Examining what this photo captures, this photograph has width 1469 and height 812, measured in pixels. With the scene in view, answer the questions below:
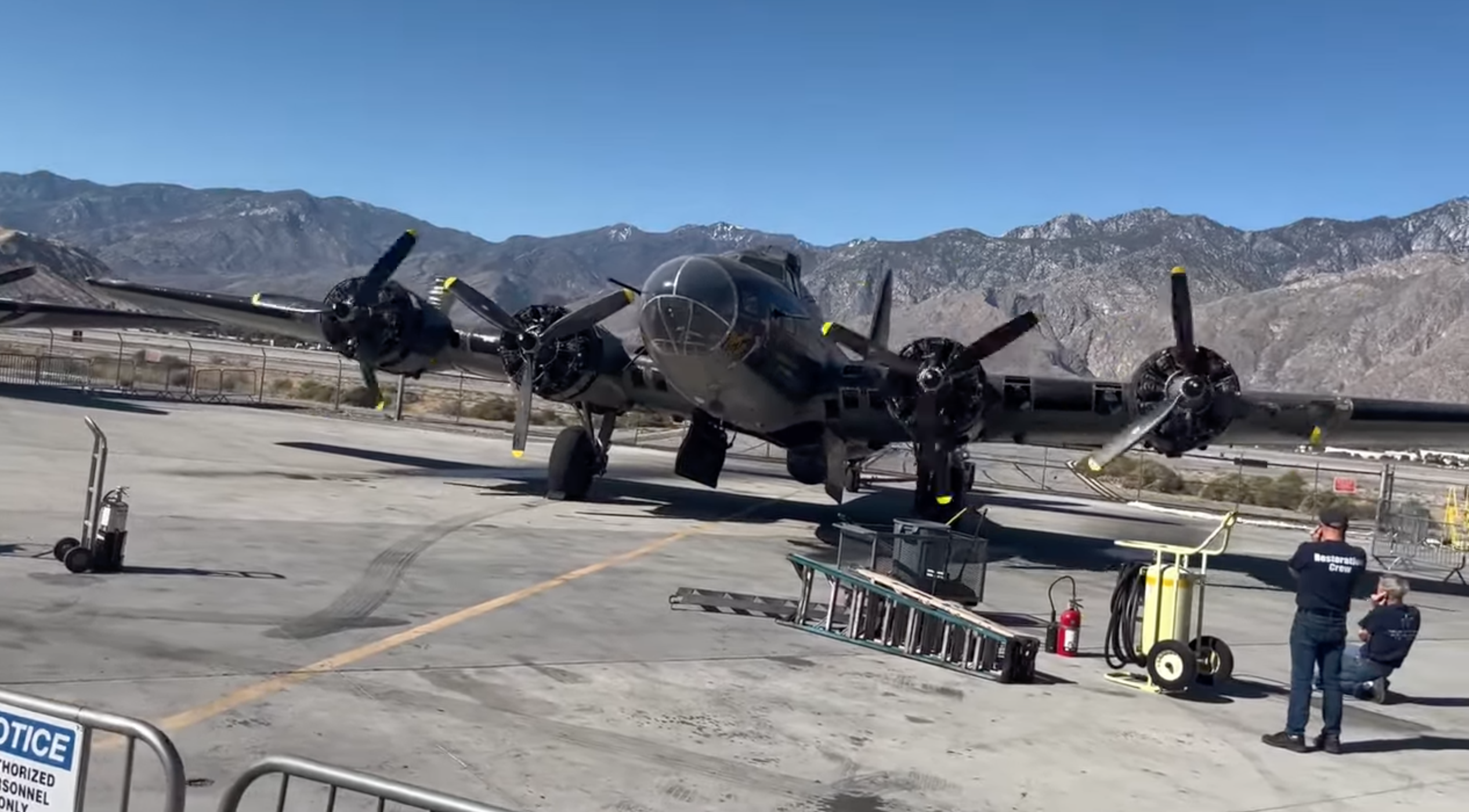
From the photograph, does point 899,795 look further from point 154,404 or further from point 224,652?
point 154,404

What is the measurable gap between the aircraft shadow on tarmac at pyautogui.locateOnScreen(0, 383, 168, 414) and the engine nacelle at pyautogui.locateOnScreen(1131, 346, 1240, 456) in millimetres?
30099

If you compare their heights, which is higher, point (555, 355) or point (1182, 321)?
point (1182, 321)

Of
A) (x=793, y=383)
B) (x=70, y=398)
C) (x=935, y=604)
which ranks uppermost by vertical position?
(x=793, y=383)

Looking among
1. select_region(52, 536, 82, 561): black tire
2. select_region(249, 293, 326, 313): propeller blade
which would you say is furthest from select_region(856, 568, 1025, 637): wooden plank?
select_region(249, 293, 326, 313): propeller blade

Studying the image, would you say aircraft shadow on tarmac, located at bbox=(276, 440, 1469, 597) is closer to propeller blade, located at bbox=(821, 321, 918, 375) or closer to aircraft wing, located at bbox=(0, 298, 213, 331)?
propeller blade, located at bbox=(821, 321, 918, 375)

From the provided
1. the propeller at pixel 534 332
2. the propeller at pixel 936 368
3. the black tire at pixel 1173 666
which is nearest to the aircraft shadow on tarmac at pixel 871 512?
the propeller at pixel 936 368

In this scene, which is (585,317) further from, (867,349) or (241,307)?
(241,307)

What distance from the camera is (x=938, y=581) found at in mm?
14398

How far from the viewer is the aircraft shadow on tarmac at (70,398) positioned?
3791 cm

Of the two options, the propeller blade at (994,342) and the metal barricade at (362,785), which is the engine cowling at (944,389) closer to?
the propeller blade at (994,342)

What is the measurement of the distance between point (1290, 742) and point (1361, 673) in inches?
105

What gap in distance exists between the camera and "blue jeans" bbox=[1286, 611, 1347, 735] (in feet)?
30.8

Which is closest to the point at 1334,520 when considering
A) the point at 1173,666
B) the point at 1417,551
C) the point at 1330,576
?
the point at 1330,576

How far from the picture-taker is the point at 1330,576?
9.48 meters
